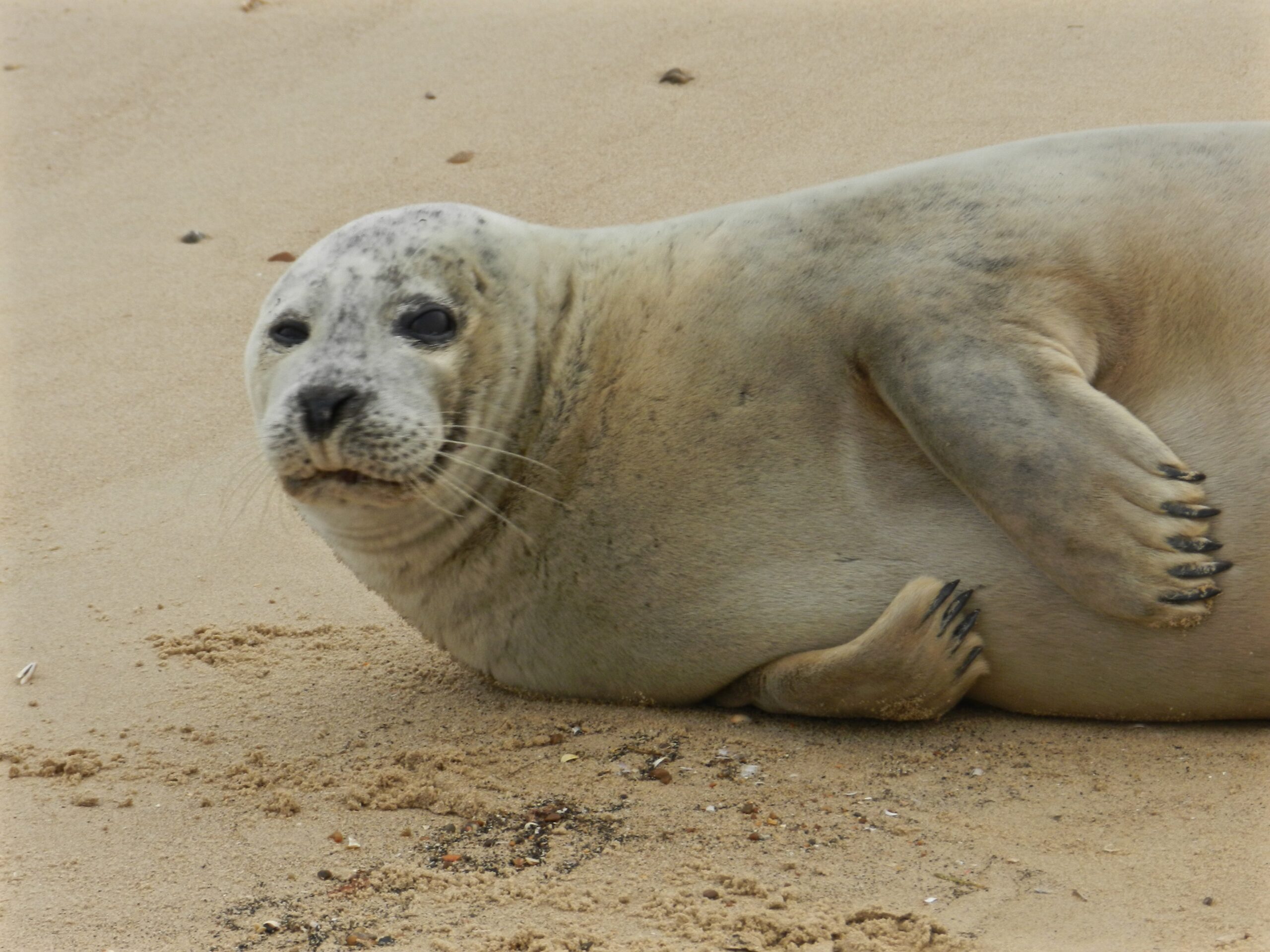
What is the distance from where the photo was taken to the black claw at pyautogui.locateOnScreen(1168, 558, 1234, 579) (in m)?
Result: 2.75

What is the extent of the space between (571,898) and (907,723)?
937mm

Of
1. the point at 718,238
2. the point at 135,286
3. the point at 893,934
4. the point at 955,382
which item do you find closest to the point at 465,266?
the point at 718,238

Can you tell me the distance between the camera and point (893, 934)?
2285 mm

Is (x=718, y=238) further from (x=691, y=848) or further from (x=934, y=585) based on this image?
(x=691, y=848)

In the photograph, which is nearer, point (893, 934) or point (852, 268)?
point (893, 934)

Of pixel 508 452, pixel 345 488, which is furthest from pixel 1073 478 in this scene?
pixel 345 488

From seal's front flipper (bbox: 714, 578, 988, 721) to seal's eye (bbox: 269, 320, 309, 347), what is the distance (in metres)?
1.23

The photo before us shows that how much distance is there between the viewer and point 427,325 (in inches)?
125

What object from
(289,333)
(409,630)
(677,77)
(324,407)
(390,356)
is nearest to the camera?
(324,407)

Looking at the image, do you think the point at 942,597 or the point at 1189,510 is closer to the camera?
the point at 1189,510

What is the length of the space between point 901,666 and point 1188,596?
1.82ft

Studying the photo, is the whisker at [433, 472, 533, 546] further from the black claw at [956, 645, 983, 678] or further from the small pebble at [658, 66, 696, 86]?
the small pebble at [658, 66, 696, 86]

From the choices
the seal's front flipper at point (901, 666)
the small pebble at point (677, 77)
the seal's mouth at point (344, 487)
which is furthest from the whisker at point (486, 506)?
the small pebble at point (677, 77)

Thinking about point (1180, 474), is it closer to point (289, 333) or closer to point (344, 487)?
point (344, 487)
